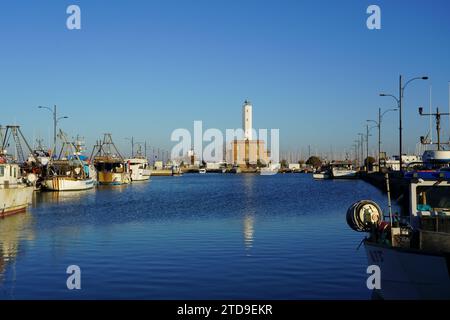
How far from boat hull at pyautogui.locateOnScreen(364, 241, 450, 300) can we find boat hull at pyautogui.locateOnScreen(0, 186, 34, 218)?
3559 centimetres

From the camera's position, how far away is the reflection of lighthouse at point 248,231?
3316cm

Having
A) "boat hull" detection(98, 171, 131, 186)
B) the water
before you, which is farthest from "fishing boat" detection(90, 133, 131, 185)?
the water

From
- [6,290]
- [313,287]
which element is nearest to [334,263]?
[313,287]

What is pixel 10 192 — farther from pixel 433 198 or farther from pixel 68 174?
pixel 68 174

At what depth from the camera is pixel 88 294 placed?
20844mm

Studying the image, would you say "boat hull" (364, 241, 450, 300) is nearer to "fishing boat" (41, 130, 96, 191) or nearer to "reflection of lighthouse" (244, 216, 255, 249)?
"reflection of lighthouse" (244, 216, 255, 249)

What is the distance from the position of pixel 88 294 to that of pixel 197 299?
3731mm

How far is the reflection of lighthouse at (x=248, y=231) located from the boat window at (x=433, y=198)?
12.8 m

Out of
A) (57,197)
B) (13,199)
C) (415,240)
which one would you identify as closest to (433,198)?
(415,240)

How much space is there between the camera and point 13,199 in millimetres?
50125

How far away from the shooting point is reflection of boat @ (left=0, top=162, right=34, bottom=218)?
4806 centimetres

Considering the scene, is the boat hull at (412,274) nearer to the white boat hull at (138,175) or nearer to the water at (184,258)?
the water at (184,258)

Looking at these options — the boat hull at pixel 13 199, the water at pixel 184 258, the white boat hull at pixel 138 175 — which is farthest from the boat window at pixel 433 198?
the white boat hull at pixel 138 175

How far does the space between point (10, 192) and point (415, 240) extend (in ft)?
129
